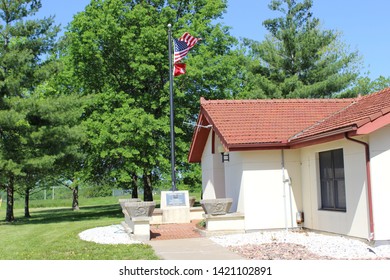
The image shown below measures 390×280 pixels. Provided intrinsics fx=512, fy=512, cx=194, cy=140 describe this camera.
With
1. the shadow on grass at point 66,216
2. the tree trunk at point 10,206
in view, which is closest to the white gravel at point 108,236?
the shadow on grass at point 66,216

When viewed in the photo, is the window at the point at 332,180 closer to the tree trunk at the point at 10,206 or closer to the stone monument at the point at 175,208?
the stone monument at the point at 175,208

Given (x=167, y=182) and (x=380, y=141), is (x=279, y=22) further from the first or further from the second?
(x=380, y=141)

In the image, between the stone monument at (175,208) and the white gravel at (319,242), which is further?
the stone monument at (175,208)

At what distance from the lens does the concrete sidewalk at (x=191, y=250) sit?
10898 millimetres

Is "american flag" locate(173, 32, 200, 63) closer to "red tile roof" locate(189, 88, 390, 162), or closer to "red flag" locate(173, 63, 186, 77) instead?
"red flag" locate(173, 63, 186, 77)

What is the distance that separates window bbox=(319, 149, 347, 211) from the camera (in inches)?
543

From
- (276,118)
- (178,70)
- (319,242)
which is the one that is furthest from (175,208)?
(319,242)

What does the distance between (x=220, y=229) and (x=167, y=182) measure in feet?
51.2

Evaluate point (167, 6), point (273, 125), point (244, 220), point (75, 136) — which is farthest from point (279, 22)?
point (244, 220)

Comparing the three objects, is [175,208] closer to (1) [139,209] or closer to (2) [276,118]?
(1) [139,209]

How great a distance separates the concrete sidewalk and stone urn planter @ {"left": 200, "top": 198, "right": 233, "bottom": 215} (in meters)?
1.24

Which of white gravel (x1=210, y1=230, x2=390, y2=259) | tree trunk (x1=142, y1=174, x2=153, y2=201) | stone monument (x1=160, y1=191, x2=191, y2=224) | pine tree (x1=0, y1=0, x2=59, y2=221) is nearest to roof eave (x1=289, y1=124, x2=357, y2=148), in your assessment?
white gravel (x1=210, y1=230, x2=390, y2=259)

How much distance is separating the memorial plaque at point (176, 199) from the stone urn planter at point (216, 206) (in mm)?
5617

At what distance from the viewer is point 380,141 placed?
12.1 metres
